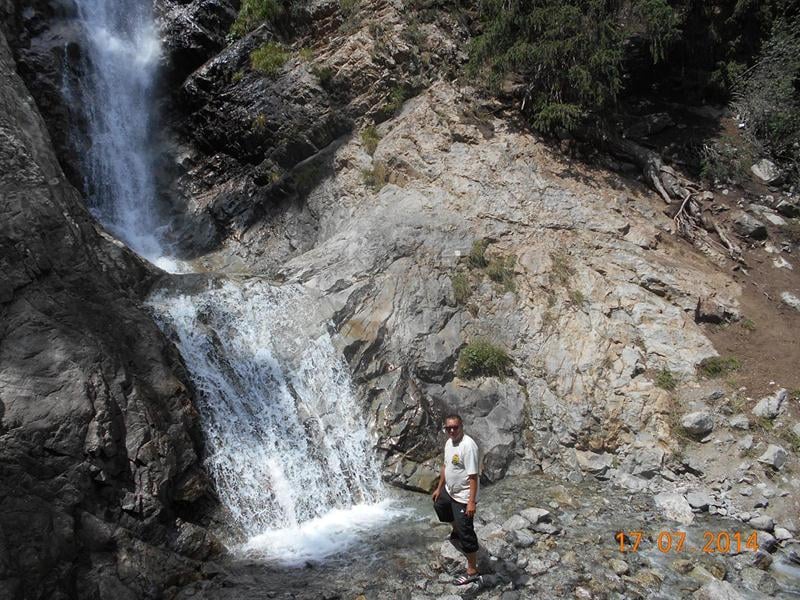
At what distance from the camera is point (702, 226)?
45.9 feet

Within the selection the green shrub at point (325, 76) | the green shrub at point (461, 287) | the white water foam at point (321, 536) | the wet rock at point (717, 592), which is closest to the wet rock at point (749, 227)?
the green shrub at point (461, 287)

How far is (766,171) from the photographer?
590 inches

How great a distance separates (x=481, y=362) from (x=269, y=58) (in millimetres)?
12429

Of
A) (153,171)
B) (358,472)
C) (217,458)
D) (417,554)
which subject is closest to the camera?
(417,554)

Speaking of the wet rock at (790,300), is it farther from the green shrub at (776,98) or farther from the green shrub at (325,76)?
the green shrub at (325,76)

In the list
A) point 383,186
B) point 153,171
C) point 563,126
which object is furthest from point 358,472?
point 153,171

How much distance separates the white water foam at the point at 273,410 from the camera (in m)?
8.98

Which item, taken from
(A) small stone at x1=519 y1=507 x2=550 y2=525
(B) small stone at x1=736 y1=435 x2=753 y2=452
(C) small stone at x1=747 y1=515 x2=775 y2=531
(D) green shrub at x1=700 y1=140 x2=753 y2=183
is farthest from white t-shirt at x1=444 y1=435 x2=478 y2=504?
(D) green shrub at x1=700 y1=140 x2=753 y2=183

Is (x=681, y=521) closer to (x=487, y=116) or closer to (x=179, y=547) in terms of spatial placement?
(x=179, y=547)

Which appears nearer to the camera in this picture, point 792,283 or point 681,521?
point 681,521

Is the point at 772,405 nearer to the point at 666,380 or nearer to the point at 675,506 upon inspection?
the point at 666,380

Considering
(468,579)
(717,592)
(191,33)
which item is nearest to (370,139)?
(191,33)

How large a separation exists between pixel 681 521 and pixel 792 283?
7364 millimetres
